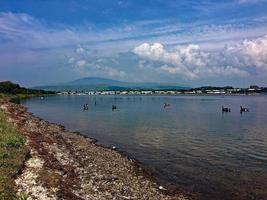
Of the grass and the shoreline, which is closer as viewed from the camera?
the grass

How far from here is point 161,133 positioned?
221ft

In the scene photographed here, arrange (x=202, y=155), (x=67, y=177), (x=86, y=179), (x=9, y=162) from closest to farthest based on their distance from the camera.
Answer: (x=9, y=162) → (x=67, y=177) → (x=86, y=179) → (x=202, y=155)

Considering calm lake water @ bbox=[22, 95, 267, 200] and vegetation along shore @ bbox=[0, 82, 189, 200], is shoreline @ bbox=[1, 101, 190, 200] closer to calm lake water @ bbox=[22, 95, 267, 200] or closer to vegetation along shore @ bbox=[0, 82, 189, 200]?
vegetation along shore @ bbox=[0, 82, 189, 200]

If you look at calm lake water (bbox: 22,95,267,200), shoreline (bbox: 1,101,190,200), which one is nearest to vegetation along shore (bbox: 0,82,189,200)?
shoreline (bbox: 1,101,190,200)

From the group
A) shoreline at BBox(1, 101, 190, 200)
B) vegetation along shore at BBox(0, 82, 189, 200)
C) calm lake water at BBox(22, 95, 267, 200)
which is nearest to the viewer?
vegetation along shore at BBox(0, 82, 189, 200)

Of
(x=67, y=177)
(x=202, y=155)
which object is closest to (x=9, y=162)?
(x=67, y=177)

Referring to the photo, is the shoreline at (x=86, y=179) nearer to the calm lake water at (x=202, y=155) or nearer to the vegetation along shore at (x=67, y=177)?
the vegetation along shore at (x=67, y=177)

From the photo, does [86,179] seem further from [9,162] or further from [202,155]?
[202,155]

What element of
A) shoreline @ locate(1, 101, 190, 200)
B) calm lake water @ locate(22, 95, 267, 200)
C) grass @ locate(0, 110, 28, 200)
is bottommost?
calm lake water @ locate(22, 95, 267, 200)

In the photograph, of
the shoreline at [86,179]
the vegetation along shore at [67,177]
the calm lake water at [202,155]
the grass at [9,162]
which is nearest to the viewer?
the grass at [9,162]

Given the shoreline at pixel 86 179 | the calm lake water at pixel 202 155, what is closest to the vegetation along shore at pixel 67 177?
the shoreline at pixel 86 179

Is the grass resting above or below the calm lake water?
above

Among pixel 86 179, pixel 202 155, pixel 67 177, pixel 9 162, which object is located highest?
pixel 9 162

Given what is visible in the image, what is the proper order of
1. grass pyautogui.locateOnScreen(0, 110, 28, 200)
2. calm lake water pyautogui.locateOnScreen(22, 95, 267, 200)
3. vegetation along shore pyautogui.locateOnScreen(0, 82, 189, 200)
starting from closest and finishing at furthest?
1. grass pyautogui.locateOnScreen(0, 110, 28, 200)
2. vegetation along shore pyautogui.locateOnScreen(0, 82, 189, 200)
3. calm lake water pyautogui.locateOnScreen(22, 95, 267, 200)
